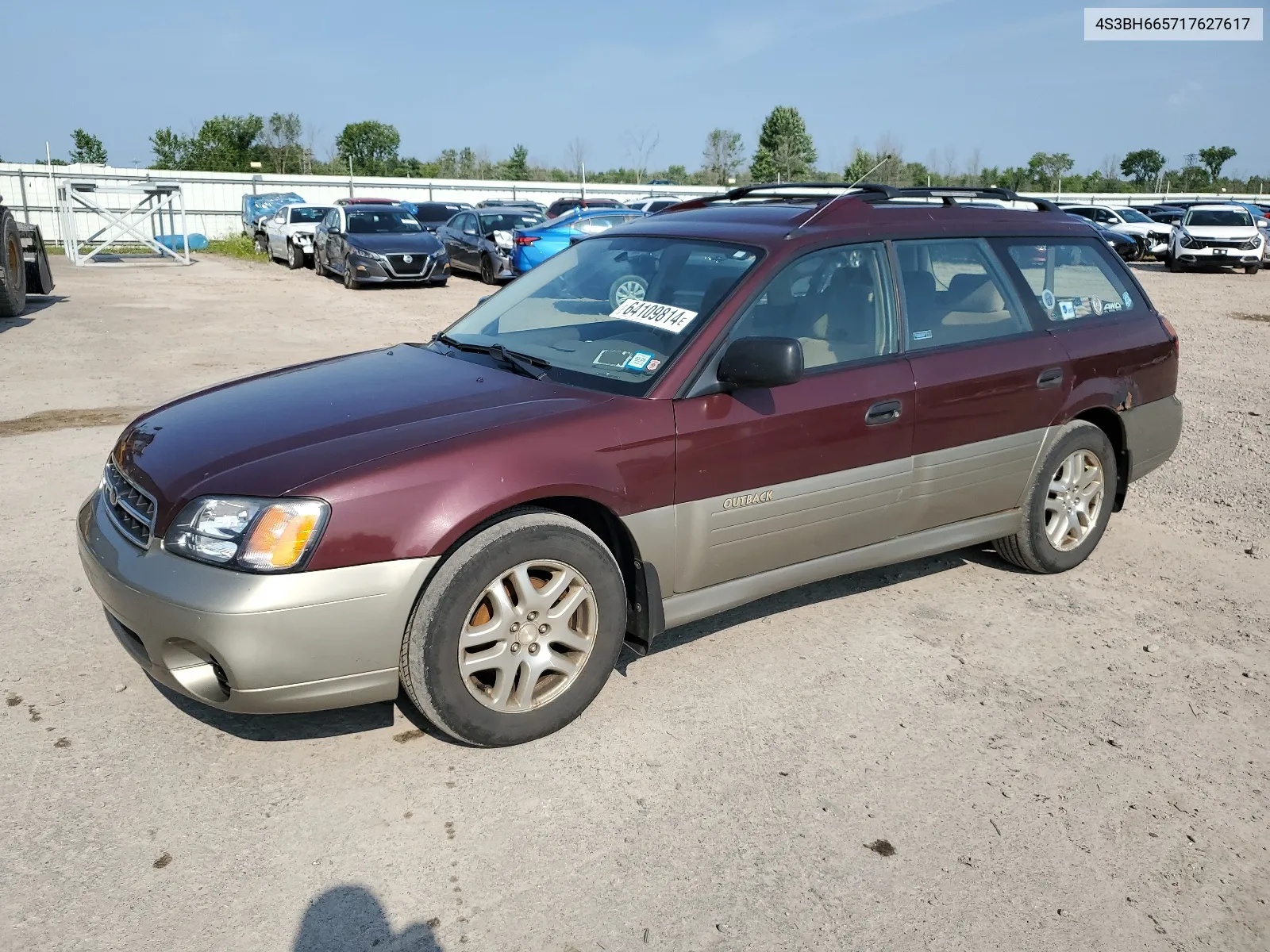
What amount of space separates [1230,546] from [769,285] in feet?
11.1

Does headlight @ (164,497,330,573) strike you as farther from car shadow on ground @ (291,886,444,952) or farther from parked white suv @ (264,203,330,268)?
parked white suv @ (264,203,330,268)

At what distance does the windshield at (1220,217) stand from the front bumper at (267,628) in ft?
94.6

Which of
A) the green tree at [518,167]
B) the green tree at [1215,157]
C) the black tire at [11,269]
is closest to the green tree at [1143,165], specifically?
the green tree at [1215,157]

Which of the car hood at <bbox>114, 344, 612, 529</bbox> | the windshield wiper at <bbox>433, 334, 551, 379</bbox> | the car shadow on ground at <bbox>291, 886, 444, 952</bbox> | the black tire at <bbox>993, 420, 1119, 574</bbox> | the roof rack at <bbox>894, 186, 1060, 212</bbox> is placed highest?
the roof rack at <bbox>894, 186, 1060, 212</bbox>

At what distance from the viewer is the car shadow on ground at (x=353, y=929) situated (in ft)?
8.40

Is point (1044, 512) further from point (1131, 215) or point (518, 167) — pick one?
point (518, 167)

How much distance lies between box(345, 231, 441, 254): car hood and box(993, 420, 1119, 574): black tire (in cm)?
1633

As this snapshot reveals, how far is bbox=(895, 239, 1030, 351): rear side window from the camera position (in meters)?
4.47

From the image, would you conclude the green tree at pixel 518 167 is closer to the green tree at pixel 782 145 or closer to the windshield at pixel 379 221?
the green tree at pixel 782 145

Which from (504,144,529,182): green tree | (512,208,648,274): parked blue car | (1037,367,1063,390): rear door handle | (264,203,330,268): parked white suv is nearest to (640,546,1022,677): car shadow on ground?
(1037,367,1063,390): rear door handle

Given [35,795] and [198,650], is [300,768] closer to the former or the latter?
[198,650]

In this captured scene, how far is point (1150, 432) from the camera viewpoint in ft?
17.9

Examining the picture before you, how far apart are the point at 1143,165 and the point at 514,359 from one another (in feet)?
277

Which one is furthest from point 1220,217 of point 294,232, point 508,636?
point 508,636
